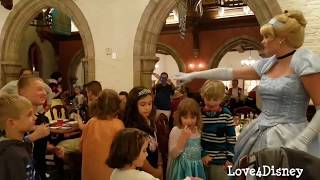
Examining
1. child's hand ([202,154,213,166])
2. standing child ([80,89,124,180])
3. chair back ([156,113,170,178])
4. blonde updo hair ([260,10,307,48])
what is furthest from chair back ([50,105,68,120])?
blonde updo hair ([260,10,307,48])

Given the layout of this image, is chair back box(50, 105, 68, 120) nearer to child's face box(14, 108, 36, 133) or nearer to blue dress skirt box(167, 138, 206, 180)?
blue dress skirt box(167, 138, 206, 180)

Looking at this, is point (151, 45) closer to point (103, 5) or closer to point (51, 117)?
point (103, 5)

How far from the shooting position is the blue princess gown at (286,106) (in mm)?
1681

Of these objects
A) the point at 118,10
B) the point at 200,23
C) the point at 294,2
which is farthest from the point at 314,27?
the point at 200,23

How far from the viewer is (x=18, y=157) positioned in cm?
177

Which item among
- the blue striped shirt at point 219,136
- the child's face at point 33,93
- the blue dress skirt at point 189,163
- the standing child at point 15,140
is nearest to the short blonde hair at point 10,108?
the standing child at point 15,140

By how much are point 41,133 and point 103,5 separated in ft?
15.5

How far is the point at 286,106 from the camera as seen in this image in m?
1.74

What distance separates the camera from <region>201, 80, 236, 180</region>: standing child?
2.89 metres

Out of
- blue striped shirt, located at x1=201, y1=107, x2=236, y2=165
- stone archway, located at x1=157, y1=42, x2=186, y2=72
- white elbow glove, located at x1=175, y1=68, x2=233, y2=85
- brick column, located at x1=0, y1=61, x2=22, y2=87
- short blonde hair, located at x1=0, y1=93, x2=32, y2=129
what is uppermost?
stone archway, located at x1=157, y1=42, x2=186, y2=72

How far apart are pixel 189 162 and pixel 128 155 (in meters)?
1.04

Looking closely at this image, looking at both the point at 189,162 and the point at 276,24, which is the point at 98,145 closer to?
the point at 189,162

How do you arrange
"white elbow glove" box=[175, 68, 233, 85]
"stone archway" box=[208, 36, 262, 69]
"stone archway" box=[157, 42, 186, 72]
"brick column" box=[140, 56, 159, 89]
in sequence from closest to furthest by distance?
"white elbow glove" box=[175, 68, 233, 85] → "brick column" box=[140, 56, 159, 89] → "stone archway" box=[208, 36, 262, 69] → "stone archway" box=[157, 42, 186, 72]

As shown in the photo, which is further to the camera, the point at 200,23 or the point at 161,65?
the point at 161,65
